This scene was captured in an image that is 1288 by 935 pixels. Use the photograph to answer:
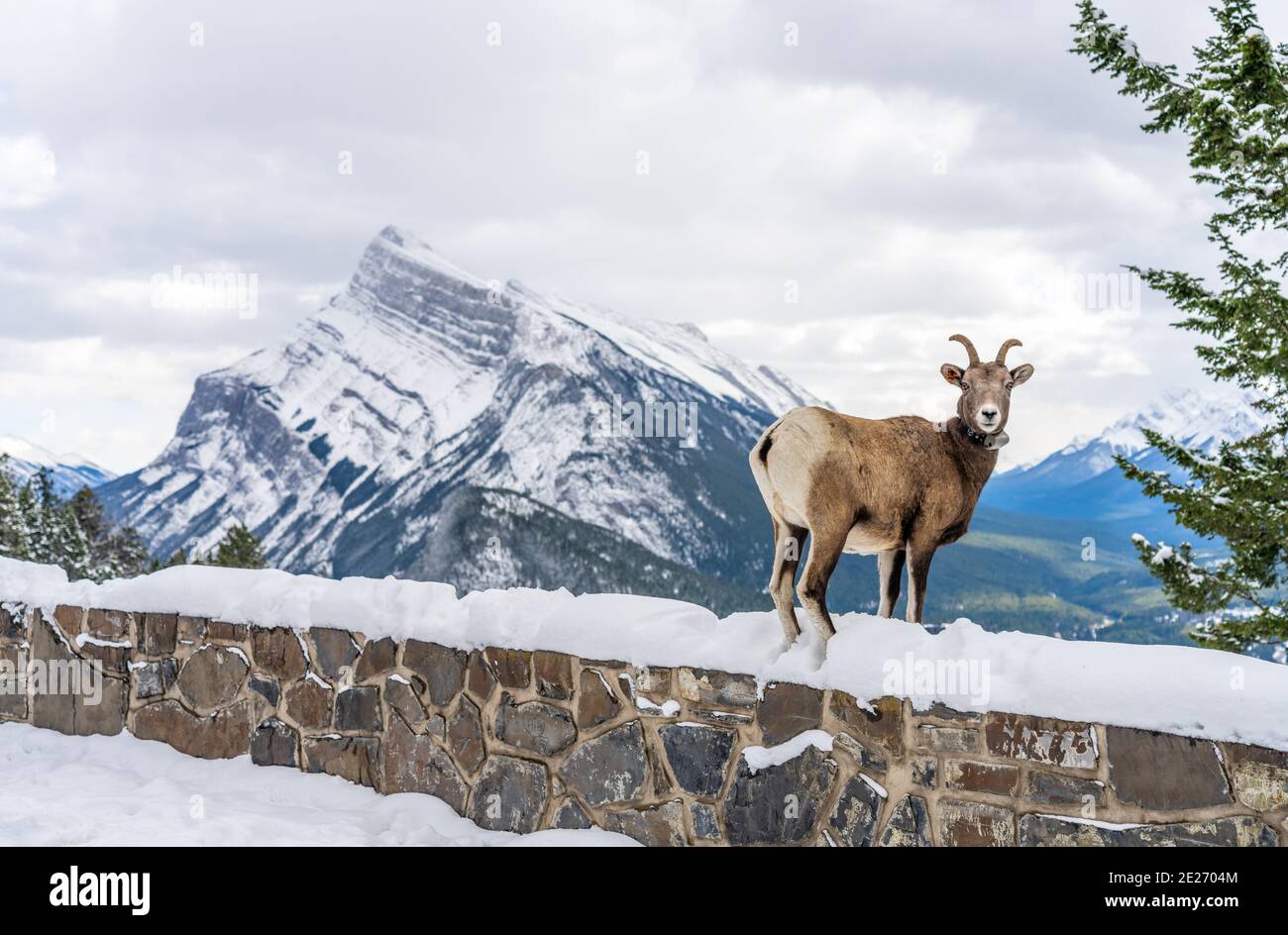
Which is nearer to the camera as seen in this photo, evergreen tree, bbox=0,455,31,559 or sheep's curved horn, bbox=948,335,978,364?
sheep's curved horn, bbox=948,335,978,364

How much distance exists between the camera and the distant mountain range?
76.7 meters

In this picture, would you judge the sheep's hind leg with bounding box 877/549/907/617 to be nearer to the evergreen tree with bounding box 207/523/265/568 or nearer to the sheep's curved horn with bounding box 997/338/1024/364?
the sheep's curved horn with bounding box 997/338/1024/364

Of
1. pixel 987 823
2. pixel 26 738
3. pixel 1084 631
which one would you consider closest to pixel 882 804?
pixel 987 823

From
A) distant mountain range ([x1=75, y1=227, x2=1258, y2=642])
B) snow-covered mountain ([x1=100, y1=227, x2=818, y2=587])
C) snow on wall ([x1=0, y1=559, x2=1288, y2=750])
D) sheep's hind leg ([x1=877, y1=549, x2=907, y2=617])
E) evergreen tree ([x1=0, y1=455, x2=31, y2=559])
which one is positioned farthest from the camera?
snow-covered mountain ([x1=100, y1=227, x2=818, y2=587])

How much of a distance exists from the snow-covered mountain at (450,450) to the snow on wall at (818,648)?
73.2 metres

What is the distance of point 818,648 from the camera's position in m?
4.03

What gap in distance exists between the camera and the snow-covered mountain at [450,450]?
122625 millimetres

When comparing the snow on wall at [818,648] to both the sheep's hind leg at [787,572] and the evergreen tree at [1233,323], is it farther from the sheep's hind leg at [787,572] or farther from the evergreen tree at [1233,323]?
the evergreen tree at [1233,323]

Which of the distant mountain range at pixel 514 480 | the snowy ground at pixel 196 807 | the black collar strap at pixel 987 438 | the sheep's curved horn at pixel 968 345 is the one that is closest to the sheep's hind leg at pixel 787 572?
the black collar strap at pixel 987 438

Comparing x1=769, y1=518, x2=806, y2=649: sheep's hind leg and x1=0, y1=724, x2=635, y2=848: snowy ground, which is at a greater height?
x1=769, y1=518, x2=806, y2=649: sheep's hind leg

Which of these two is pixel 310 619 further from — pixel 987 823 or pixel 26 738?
pixel 987 823
